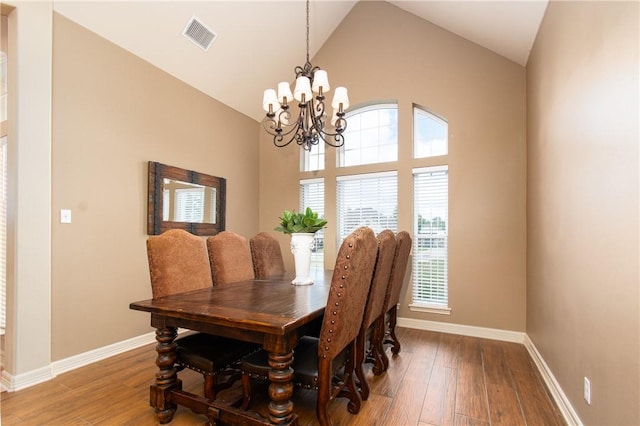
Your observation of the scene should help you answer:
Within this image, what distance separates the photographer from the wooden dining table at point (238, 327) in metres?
1.53

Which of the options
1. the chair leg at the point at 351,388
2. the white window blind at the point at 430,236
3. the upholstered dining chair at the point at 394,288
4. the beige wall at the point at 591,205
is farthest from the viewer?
the white window blind at the point at 430,236

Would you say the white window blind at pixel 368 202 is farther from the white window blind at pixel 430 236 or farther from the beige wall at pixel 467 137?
the white window blind at pixel 430 236

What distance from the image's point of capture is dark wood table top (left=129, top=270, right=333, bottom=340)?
1.50m

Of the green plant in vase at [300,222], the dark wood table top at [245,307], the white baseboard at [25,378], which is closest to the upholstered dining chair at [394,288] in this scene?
the dark wood table top at [245,307]

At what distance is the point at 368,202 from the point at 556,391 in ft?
8.88

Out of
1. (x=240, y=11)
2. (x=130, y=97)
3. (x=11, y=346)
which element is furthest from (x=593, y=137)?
(x=11, y=346)

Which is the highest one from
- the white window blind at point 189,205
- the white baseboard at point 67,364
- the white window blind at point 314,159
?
the white window blind at point 314,159

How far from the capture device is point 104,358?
2875mm

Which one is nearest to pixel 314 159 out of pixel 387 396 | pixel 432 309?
pixel 432 309

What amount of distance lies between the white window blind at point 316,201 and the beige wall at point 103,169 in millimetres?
1678

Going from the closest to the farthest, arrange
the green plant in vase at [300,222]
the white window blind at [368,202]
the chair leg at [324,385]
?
the chair leg at [324,385]
the green plant in vase at [300,222]
the white window blind at [368,202]

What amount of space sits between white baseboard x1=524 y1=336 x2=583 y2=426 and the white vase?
184 centimetres

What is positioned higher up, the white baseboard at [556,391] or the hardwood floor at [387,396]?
the white baseboard at [556,391]

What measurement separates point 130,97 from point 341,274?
298cm
